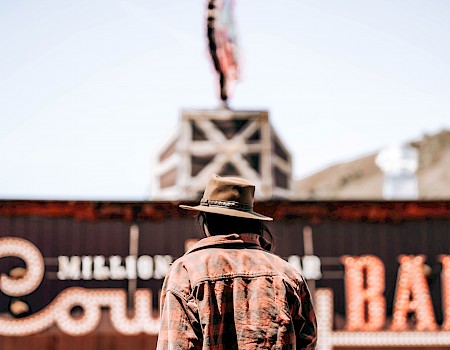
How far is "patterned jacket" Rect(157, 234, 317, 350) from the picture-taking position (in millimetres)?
3154

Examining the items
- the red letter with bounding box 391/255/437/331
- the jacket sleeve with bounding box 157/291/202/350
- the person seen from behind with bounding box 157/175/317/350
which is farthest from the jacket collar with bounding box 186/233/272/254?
the red letter with bounding box 391/255/437/331

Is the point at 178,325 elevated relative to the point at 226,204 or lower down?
lower down

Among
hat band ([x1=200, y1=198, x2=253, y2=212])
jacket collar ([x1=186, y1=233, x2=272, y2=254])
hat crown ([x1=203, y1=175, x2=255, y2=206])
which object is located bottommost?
jacket collar ([x1=186, y1=233, x2=272, y2=254])

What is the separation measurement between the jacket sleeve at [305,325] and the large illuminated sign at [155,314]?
8.03 meters

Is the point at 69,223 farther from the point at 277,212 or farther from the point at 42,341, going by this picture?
the point at 277,212

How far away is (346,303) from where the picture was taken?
11461 mm

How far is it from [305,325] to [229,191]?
79cm

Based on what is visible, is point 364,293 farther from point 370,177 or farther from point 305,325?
point 370,177

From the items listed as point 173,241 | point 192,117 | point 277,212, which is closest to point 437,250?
point 277,212

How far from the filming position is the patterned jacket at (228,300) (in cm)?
315

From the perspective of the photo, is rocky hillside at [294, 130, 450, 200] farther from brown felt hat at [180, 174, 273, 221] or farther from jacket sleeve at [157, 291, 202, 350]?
jacket sleeve at [157, 291, 202, 350]

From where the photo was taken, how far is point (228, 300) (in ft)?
10.7

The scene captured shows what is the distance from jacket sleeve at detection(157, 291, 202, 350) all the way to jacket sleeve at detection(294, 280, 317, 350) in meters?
0.54

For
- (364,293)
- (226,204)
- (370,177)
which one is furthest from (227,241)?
(370,177)
